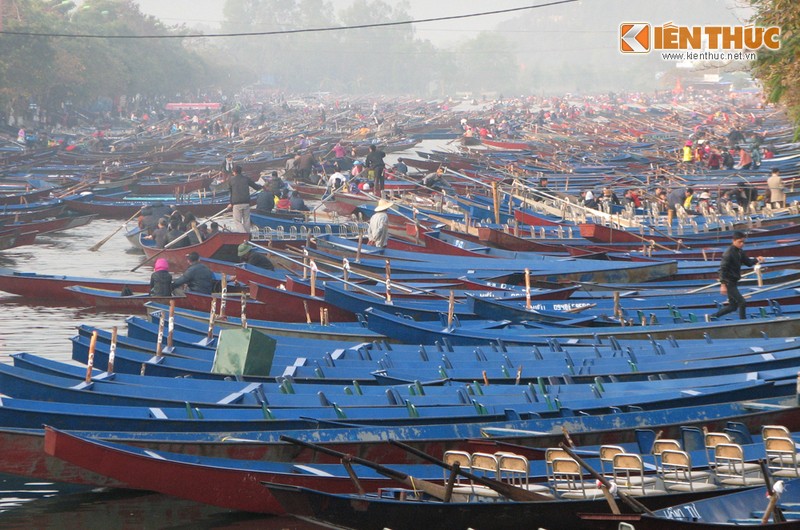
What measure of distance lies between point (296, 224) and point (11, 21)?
4024cm

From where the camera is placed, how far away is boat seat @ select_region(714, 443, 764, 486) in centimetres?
1016

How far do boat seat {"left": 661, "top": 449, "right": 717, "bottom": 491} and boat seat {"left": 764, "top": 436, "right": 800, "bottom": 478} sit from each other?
61 centimetres

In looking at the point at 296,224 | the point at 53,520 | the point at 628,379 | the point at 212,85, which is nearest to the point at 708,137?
the point at 296,224

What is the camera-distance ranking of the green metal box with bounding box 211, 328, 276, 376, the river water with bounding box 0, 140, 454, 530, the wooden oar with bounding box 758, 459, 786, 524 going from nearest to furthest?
the wooden oar with bounding box 758, 459, 786, 524 → the river water with bounding box 0, 140, 454, 530 → the green metal box with bounding box 211, 328, 276, 376

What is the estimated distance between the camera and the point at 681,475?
10320 mm

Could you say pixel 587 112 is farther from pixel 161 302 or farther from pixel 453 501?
pixel 453 501

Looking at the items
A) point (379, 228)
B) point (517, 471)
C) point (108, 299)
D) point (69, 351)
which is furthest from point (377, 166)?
point (517, 471)

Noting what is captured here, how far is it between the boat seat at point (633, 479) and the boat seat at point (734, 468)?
0.62m

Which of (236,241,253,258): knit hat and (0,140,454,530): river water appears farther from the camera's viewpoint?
(236,241,253,258): knit hat

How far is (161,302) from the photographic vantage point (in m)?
21.6

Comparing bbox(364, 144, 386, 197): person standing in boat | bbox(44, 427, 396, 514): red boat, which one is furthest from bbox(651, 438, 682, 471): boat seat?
bbox(364, 144, 386, 197): person standing in boat

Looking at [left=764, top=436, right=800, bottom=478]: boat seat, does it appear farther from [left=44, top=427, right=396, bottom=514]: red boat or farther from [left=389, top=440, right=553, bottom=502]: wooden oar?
[left=44, top=427, right=396, bottom=514]: red boat

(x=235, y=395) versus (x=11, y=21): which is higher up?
(x=11, y=21)

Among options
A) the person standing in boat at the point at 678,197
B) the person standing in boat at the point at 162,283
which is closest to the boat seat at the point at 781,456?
the person standing in boat at the point at 162,283
